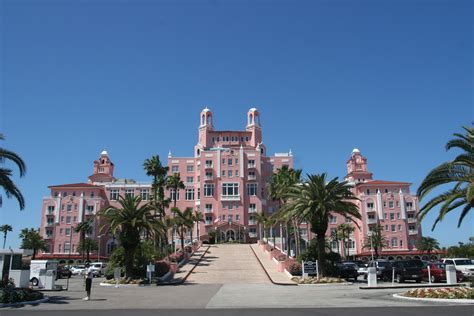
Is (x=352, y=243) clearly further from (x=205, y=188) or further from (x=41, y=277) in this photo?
(x=41, y=277)

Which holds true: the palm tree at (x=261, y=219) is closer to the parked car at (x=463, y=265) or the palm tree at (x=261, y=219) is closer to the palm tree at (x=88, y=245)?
the palm tree at (x=88, y=245)

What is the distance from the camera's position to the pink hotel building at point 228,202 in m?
89.8

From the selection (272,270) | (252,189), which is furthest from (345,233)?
(272,270)

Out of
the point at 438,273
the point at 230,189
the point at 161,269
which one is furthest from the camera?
the point at 230,189

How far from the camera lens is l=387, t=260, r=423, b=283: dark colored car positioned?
103 ft

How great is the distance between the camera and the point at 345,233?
92.1 meters

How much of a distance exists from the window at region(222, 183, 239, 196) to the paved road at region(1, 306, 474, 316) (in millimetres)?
75747

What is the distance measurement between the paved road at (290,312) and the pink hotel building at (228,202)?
237 ft

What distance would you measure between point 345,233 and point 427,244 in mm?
16263

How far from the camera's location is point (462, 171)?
2161 cm

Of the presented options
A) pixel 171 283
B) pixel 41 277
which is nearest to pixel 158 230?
pixel 171 283

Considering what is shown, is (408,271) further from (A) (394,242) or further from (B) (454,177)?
(A) (394,242)

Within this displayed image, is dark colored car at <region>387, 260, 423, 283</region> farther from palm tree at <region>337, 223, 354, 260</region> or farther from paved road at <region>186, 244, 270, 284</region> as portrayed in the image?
palm tree at <region>337, 223, 354, 260</region>

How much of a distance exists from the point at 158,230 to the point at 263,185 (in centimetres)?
6167
